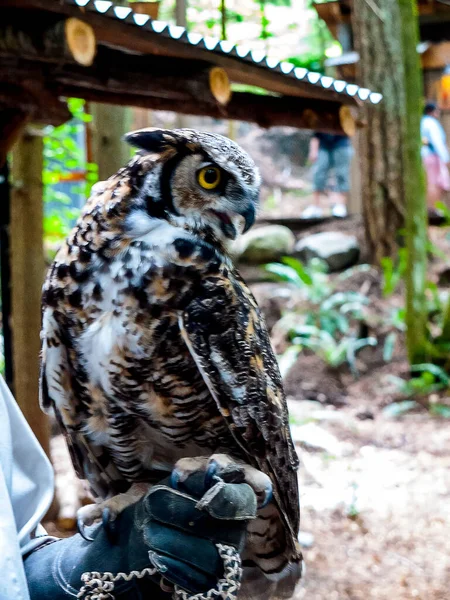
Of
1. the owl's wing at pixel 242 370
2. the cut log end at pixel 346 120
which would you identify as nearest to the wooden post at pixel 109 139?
the cut log end at pixel 346 120

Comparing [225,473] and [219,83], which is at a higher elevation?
[219,83]

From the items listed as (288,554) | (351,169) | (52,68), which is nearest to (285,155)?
(351,169)

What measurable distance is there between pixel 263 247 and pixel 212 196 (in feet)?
25.0

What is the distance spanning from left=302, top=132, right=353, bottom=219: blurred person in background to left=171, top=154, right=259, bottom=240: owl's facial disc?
8343 millimetres

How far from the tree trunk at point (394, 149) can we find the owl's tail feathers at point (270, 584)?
4693 millimetres

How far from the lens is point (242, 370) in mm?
1810

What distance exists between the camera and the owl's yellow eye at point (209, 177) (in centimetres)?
174

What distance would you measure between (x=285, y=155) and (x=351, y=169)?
709 centimetres

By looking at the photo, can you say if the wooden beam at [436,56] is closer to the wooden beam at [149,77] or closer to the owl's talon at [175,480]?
the wooden beam at [149,77]

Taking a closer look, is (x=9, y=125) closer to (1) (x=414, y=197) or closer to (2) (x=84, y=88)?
(2) (x=84, y=88)

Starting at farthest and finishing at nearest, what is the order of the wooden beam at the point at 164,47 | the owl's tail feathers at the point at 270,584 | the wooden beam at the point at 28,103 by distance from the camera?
the wooden beam at the point at 28,103
the wooden beam at the point at 164,47
the owl's tail feathers at the point at 270,584

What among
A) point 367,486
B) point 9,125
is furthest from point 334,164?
point 9,125

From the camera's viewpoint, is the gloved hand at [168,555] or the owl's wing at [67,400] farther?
the owl's wing at [67,400]

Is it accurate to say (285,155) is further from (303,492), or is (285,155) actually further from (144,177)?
(144,177)
